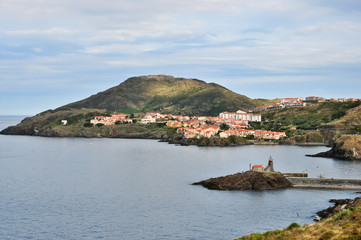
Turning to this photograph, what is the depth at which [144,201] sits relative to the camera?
173ft

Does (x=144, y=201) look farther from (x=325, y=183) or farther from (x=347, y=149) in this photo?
(x=347, y=149)

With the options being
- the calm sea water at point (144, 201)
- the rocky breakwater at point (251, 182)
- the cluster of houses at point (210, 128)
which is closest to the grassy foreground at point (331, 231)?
the calm sea water at point (144, 201)

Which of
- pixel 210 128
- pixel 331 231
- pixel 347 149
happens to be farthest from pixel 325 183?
pixel 210 128

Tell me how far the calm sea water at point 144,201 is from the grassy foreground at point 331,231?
11.7 m

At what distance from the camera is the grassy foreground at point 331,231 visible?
23.5m

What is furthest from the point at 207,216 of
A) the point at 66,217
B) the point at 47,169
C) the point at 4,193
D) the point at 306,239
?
the point at 47,169

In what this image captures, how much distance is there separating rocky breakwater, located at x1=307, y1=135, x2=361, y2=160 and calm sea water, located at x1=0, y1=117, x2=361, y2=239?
8.15 metres

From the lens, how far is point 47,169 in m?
81.3

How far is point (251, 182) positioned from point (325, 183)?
10603 mm

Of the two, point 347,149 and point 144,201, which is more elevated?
point 347,149

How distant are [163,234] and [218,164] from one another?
46651 millimetres

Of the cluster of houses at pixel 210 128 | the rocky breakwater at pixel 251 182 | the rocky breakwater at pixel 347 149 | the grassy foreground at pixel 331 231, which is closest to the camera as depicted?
the grassy foreground at pixel 331 231

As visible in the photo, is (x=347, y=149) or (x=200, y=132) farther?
(x=200, y=132)

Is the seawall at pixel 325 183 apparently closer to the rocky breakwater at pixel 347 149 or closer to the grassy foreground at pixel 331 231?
the grassy foreground at pixel 331 231
